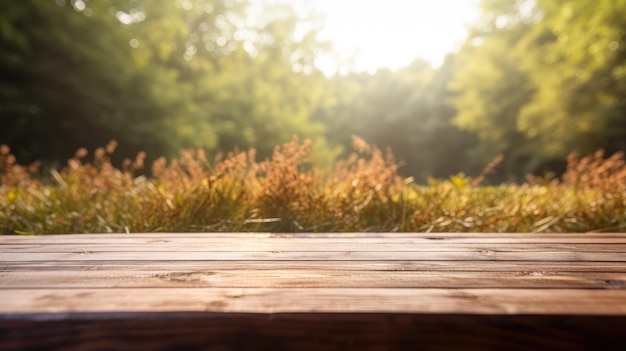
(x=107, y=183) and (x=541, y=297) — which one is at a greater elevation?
(x=107, y=183)

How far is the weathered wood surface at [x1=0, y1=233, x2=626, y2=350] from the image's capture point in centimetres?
84

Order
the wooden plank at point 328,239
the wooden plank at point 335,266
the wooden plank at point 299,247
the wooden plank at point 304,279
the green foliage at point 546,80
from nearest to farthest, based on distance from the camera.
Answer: the wooden plank at point 304,279, the wooden plank at point 335,266, the wooden plank at point 299,247, the wooden plank at point 328,239, the green foliage at point 546,80

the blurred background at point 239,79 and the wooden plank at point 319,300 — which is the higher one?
the blurred background at point 239,79

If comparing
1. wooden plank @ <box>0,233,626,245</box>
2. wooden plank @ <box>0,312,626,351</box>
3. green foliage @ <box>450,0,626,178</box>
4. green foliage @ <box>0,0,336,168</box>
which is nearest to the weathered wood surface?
wooden plank @ <box>0,312,626,351</box>

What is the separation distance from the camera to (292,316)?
0.84 meters

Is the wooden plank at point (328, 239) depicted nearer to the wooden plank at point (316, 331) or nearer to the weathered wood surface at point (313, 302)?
the weathered wood surface at point (313, 302)

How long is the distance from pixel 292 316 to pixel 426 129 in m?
30.9

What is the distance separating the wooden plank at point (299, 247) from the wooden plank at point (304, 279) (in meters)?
0.36

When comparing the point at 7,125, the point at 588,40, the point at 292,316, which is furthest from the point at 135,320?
the point at 588,40

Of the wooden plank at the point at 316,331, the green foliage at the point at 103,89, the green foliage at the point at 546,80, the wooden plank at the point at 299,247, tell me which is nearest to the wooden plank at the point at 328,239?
the wooden plank at the point at 299,247

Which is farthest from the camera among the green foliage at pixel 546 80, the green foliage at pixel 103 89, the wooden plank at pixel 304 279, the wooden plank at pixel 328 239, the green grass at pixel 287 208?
the green foliage at pixel 546 80

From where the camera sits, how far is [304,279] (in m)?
1.09

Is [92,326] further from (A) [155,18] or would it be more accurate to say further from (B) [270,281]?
(A) [155,18]

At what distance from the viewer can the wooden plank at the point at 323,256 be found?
1363 millimetres
